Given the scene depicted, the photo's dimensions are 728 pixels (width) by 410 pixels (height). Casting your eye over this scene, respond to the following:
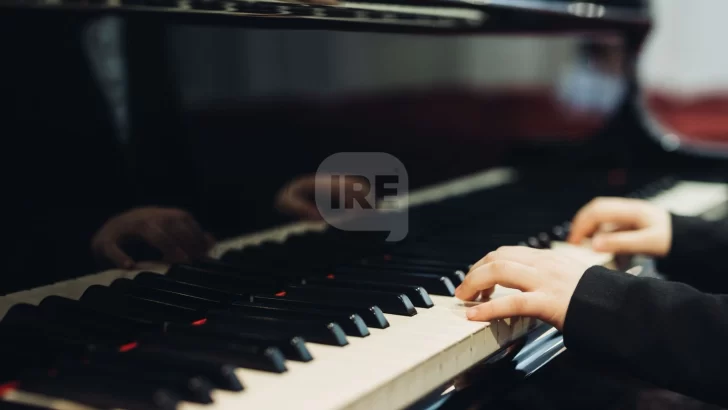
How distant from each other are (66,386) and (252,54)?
104 centimetres

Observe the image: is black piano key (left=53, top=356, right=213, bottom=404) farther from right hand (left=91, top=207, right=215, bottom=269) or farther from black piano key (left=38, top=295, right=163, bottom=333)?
right hand (left=91, top=207, right=215, bottom=269)

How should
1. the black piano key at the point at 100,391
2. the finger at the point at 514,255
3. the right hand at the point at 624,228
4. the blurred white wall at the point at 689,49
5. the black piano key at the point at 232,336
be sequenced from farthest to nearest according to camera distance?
the blurred white wall at the point at 689,49 → the right hand at the point at 624,228 → the finger at the point at 514,255 → the black piano key at the point at 232,336 → the black piano key at the point at 100,391

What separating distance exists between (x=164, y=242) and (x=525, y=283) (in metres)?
0.56

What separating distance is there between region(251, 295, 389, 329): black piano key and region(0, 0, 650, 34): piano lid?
373mm

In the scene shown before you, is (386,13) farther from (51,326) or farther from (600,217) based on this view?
(51,326)

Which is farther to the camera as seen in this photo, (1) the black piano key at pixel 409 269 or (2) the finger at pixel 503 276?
(1) the black piano key at pixel 409 269

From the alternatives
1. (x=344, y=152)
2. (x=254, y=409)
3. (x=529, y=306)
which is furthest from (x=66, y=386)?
(x=344, y=152)

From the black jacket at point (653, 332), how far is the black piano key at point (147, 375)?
0.49 meters

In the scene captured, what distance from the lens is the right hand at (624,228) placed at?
1.32 m

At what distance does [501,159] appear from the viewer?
2.33m

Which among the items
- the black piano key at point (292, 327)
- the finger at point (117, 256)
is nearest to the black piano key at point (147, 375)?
the black piano key at point (292, 327)

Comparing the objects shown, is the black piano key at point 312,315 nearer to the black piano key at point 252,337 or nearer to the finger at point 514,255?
the black piano key at point 252,337

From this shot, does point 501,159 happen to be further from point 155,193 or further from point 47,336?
point 47,336

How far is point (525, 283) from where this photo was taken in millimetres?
946
